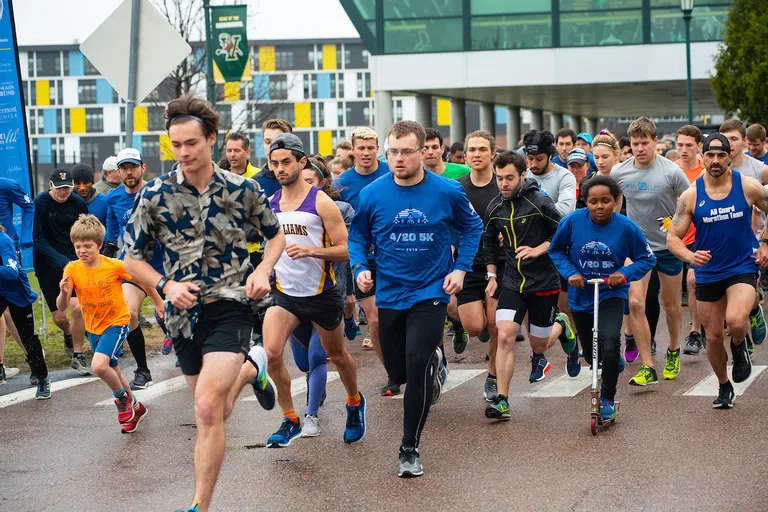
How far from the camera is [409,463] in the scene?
282 inches

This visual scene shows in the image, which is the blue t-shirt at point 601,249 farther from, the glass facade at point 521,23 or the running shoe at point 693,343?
the glass facade at point 521,23


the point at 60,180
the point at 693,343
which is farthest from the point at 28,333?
the point at 693,343

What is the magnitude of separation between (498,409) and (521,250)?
124 cm

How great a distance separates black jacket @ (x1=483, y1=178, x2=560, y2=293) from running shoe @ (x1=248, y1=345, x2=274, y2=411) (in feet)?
8.62

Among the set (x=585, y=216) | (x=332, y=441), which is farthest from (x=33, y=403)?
(x=585, y=216)

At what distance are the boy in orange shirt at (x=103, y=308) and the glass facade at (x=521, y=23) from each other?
23.8 metres

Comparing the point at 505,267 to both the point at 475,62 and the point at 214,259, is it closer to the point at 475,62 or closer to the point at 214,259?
the point at 214,259

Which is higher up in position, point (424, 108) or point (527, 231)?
point (424, 108)

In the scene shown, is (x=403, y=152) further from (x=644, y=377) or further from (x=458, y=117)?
(x=458, y=117)

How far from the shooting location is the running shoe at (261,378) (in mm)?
6867

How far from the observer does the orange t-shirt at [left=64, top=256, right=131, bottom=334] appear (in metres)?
9.70

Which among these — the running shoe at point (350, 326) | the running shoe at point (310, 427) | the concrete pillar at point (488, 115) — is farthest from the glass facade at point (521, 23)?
the running shoe at point (310, 427)

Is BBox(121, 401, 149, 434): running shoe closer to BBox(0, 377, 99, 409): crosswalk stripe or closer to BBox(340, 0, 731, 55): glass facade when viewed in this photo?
BBox(0, 377, 99, 409): crosswalk stripe

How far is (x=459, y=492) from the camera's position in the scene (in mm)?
6734
